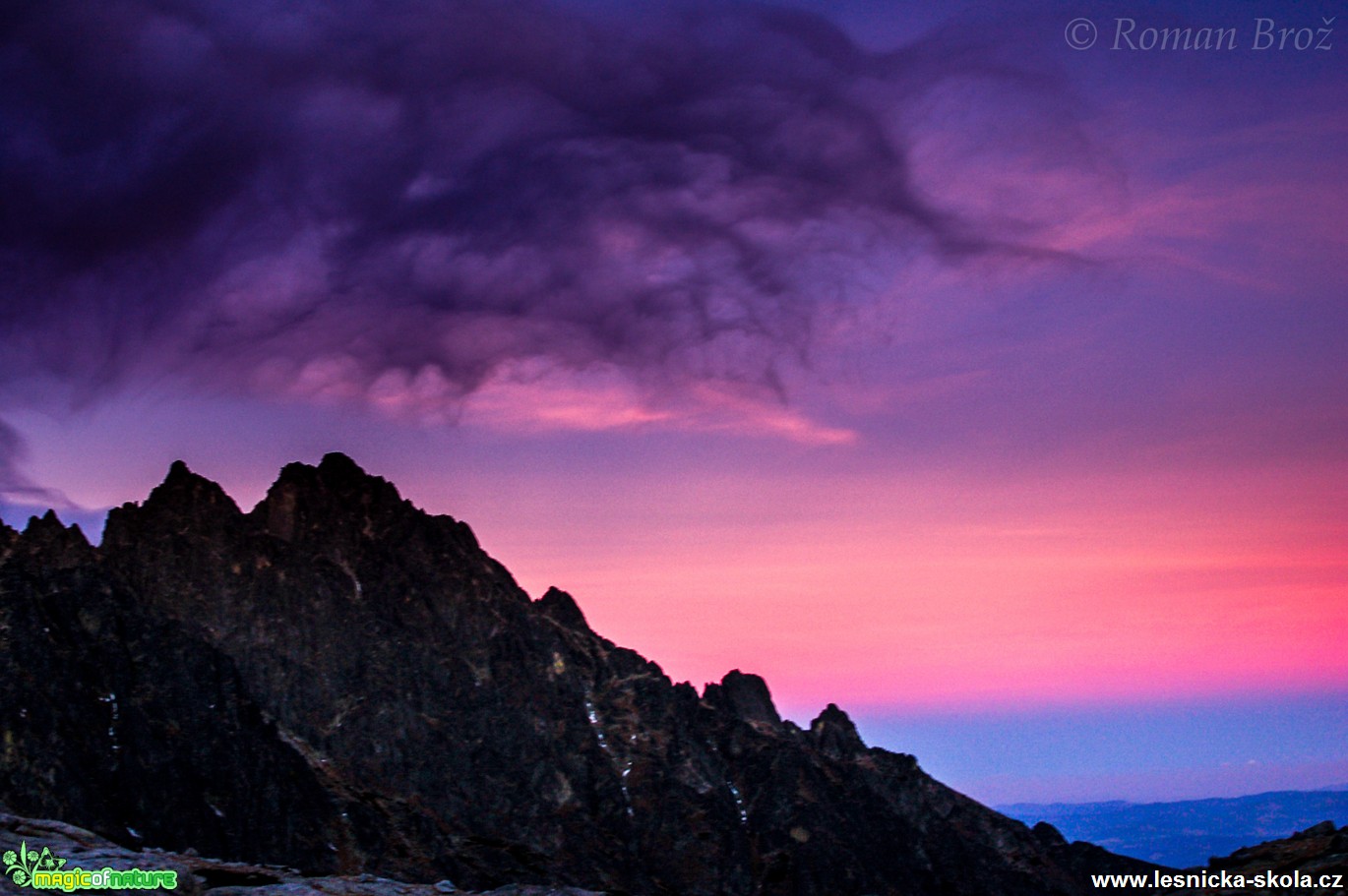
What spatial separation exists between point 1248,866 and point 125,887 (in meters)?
92.4

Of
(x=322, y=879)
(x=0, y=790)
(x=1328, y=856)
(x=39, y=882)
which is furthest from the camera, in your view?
(x=0, y=790)

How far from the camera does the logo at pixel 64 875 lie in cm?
7112

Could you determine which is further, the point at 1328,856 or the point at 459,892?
the point at 459,892

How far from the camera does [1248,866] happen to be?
322 feet

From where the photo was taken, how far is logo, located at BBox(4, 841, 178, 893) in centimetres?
7112

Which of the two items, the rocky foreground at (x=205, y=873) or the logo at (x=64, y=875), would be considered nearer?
the logo at (x=64, y=875)

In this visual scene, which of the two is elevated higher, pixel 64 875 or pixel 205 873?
pixel 64 875

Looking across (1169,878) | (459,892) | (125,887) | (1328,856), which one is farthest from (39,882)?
(1328,856)

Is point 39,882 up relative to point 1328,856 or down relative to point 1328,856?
down

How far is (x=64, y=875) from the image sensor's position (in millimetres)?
73125

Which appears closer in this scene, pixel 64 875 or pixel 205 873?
pixel 64 875

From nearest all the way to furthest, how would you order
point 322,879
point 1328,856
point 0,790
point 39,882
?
1. point 39,882
2. point 1328,856
3. point 322,879
4. point 0,790

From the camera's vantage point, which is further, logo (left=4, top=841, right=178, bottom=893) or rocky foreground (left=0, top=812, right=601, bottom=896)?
rocky foreground (left=0, top=812, right=601, bottom=896)

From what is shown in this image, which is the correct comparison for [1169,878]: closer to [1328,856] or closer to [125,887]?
[1328,856]
